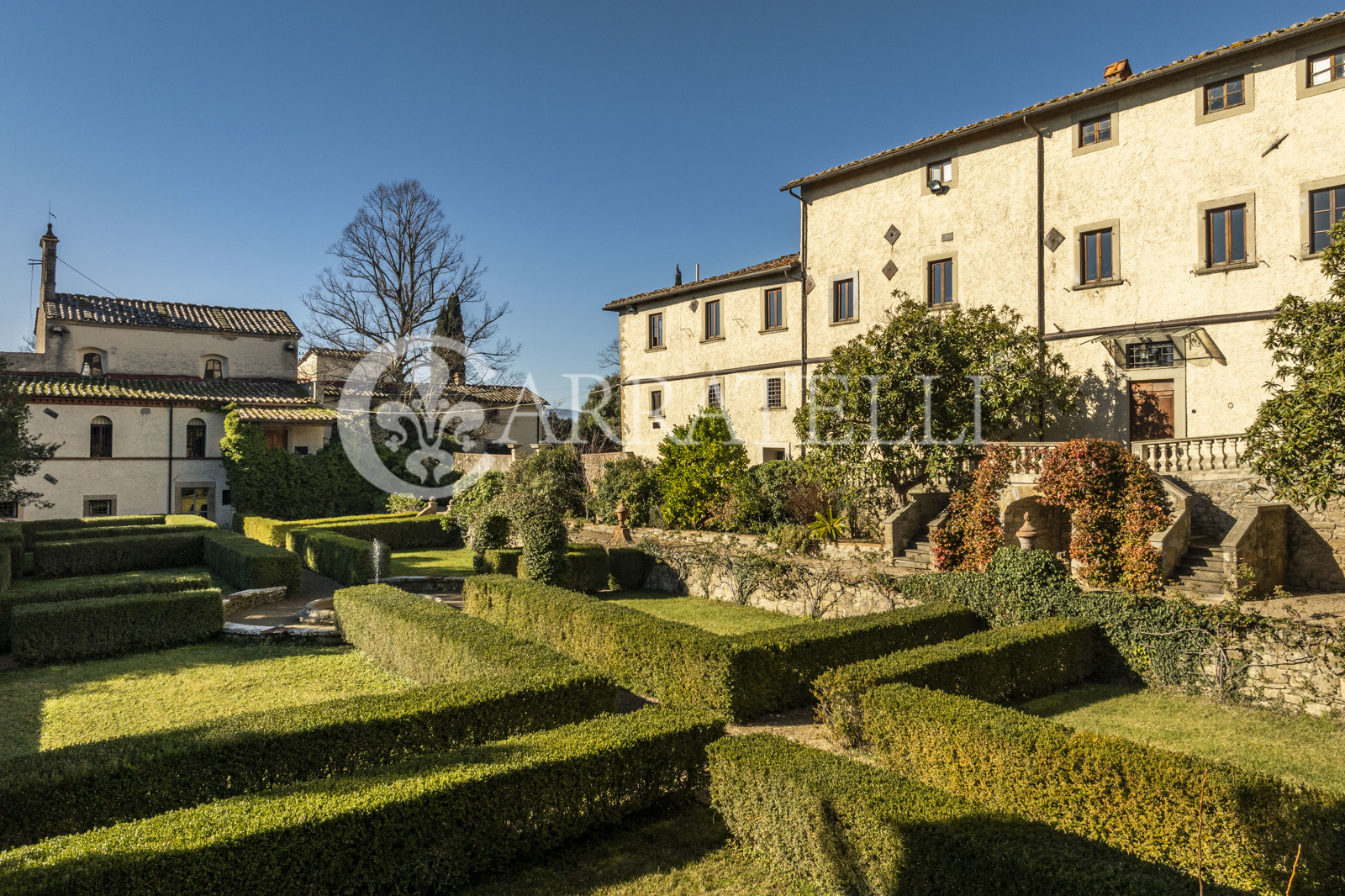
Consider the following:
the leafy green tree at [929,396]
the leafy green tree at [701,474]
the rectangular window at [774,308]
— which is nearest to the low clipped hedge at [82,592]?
the leafy green tree at [701,474]

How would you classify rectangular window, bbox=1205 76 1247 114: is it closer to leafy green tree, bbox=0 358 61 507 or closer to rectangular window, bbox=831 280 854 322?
rectangular window, bbox=831 280 854 322

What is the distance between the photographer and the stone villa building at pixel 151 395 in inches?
1064

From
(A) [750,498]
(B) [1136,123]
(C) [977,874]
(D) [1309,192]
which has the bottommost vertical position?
(C) [977,874]

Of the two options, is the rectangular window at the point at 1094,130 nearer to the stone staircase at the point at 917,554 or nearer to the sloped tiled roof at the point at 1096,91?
the sloped tiled roof at the point at 1096,91

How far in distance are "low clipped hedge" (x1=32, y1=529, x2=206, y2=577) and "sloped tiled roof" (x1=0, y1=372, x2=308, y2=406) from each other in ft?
33.5

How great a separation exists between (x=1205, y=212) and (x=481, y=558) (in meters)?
19.0

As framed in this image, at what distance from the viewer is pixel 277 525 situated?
23094 millimetres

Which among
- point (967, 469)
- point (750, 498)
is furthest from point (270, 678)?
point (967, 469)

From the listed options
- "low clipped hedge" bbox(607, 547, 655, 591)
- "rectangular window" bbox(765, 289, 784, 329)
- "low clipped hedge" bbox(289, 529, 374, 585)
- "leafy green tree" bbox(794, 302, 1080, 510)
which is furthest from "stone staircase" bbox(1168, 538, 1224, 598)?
"low clipped hedge" bbox(289, 529, 374, 585)

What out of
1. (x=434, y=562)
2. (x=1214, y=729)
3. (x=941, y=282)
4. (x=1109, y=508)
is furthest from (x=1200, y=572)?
(x=434, y=562)

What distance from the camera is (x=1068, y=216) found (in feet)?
57.5

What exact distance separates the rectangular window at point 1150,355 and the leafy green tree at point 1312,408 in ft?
16.4

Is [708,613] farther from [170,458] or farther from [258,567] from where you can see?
[170,458]

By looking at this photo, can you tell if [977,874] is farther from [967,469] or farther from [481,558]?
[481,558]
